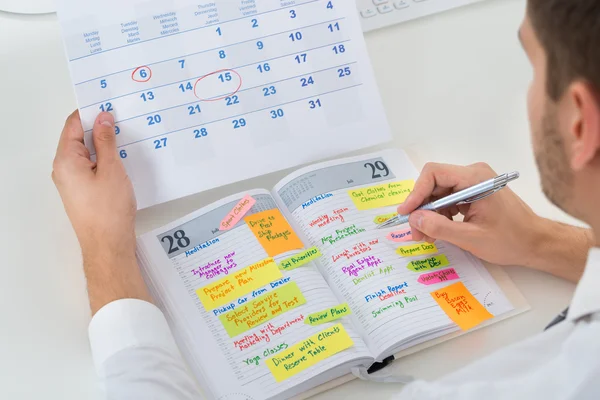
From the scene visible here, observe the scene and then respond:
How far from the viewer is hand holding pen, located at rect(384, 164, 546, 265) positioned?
95 cm

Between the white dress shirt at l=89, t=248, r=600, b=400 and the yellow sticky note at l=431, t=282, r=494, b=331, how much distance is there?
0.16 metres

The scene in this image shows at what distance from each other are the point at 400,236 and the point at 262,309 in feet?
0.68

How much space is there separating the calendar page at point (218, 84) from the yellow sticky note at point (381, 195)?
0.07 meters

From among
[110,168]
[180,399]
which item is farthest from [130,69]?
[180,399]

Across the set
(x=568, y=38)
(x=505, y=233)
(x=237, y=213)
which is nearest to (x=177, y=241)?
(x=237, y=213)

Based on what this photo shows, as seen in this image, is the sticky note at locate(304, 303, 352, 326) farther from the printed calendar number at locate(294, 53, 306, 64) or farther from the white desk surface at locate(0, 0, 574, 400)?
the printed calendar number at locate(294, 53, 306, 64)

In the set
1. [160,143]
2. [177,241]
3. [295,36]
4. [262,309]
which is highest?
[295,36]

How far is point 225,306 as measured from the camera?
2.95ft

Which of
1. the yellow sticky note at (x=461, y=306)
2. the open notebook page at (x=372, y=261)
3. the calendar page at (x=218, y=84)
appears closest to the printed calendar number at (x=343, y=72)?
the calendar page at (x=218, y=84)

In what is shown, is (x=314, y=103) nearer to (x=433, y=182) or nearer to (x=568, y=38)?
(x=433, y=182)

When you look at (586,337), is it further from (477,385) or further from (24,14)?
(24,14)

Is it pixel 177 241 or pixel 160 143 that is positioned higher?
pixel 160 143

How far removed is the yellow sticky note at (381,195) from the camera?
1016mm

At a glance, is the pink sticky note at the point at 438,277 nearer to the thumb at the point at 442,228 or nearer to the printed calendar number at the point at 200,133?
the thumb at the point at 442,228
